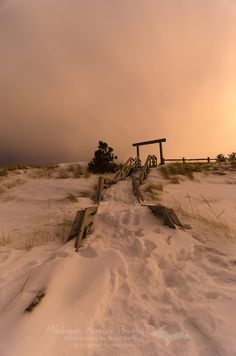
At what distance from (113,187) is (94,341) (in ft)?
26.4

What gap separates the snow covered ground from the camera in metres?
2.24

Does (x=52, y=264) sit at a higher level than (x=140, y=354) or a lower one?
higher

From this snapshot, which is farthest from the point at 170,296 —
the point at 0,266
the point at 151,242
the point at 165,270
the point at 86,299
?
the point at 0,266

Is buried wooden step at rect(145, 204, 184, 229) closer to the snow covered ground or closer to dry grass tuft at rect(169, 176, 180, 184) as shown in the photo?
the snow covered ground

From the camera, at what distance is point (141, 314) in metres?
2.67

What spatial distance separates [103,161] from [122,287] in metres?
11.7

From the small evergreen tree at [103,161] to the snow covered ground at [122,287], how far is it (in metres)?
7.77

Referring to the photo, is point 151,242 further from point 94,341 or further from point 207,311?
point 94,341

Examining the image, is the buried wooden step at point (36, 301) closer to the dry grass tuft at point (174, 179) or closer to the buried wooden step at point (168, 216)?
the buried wooden step at point (168, 216)

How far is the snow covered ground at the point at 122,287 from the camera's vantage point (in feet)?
7.34

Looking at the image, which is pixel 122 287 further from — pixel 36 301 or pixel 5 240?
pixel 5 240

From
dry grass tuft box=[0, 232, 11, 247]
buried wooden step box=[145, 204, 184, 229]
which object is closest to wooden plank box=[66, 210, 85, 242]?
dry grass tuft box=[0, 232, 11, 247]

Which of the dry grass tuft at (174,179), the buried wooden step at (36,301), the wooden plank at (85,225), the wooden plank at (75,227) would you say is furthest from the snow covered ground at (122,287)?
the dry grass tuft at (174,179)

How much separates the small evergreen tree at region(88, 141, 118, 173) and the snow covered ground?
7.77m
